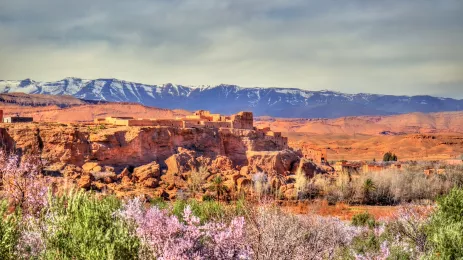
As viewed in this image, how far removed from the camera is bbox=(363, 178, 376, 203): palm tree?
45906mm

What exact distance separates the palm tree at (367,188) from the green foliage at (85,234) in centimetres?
3932

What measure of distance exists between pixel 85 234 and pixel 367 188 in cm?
4033

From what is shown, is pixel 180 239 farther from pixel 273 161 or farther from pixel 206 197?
pixel 273 161

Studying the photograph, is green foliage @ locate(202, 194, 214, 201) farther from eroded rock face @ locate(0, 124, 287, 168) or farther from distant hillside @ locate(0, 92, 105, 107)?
distant hillside @ locate(0, 92, 105, 107)

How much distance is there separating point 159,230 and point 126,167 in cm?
3332

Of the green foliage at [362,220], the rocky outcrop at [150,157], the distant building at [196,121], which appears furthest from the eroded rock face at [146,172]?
the green foliage at [362,220]

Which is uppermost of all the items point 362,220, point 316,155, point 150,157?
point 150,157

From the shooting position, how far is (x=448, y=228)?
41.3 ft

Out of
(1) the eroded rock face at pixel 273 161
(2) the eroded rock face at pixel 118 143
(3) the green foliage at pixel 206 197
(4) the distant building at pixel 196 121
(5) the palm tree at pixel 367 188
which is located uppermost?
(4) the distant building at pixel 196 121

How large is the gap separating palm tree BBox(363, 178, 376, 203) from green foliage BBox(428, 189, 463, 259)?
30.2 m

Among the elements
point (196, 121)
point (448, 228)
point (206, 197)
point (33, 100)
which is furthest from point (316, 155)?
point (33, 100)

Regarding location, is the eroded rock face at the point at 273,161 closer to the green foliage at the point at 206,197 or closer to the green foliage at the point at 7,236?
the green foliage at the point at 206,197

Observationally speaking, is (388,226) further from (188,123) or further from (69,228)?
(188,123)

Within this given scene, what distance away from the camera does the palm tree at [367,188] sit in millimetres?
45906
